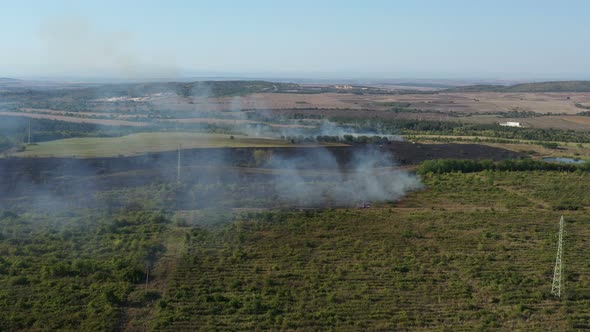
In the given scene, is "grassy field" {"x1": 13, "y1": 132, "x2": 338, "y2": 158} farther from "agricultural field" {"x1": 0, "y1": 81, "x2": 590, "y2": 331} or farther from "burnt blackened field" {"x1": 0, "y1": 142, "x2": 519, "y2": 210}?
"burnt blackened field" {"x1": 0, "y1": 142, "x2": 519, "y2": 210}

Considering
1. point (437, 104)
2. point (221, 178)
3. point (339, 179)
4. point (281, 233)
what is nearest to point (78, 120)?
point (221, 178)

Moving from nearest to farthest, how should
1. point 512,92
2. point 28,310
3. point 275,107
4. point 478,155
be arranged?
point 28,310, point 478,155, point 275,107, point 512,92

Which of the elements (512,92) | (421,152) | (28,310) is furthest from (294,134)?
(512,92)

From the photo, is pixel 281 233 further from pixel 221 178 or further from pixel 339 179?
pixel 339 179

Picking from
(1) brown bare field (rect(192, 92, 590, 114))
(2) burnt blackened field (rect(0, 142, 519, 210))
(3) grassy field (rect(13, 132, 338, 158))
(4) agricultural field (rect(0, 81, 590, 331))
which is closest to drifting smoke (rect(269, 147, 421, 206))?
(2) burnt blackened field (rect(0, 142, 519, 210))

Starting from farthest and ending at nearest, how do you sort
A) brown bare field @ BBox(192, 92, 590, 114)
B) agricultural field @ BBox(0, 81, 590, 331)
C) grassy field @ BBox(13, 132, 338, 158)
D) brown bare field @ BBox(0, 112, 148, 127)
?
1. brown bare field @ BBox(192, 92, 590, 114)
2. brown bare field @ BBox(0, 112, 148, 127)
3. grassy field @ BBox(13, 132, 338, 158)
4. agricultural field @ BBox(0, 81, 590, 331)

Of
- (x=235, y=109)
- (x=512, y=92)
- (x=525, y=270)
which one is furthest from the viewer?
(x=512, y=92)

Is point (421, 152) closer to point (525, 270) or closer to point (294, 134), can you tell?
point (294, 134)

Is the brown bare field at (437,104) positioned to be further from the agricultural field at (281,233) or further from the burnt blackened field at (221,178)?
the burnt blackened field at (221,178)
